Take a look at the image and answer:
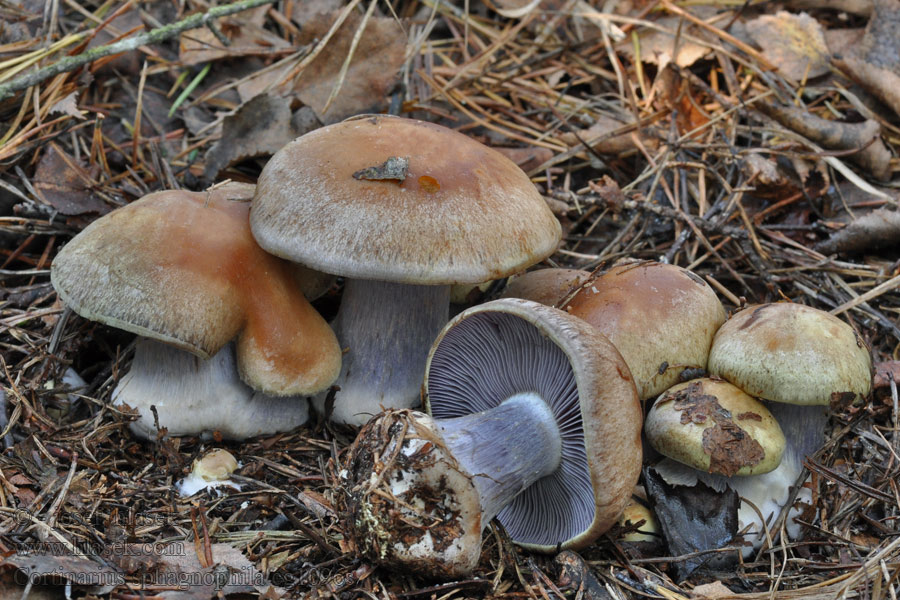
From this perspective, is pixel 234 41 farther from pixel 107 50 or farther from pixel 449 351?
pixel 449 351

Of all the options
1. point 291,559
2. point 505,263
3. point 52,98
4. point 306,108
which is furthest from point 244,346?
point 52,98

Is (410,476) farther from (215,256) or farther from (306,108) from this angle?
(306,108)

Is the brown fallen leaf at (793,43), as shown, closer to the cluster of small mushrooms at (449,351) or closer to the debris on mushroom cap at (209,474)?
the cluster of small mushrooms at (449,351)

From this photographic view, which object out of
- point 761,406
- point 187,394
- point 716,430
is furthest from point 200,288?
point 761,406

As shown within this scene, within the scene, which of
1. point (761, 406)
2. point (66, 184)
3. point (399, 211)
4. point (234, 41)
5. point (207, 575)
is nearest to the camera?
point (207, 575)

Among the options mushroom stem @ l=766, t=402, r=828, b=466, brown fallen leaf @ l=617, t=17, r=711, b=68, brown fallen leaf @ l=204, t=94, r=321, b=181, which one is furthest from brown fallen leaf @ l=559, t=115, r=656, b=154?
mushroom stem @ l=766, t=402, r=828, b=466

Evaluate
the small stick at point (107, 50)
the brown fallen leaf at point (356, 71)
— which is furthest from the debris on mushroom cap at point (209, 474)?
the small stick at point (107, 50)

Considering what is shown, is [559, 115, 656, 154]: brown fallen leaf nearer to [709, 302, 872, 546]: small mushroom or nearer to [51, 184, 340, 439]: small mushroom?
[709, 302, 872, 546]: small mushroom
